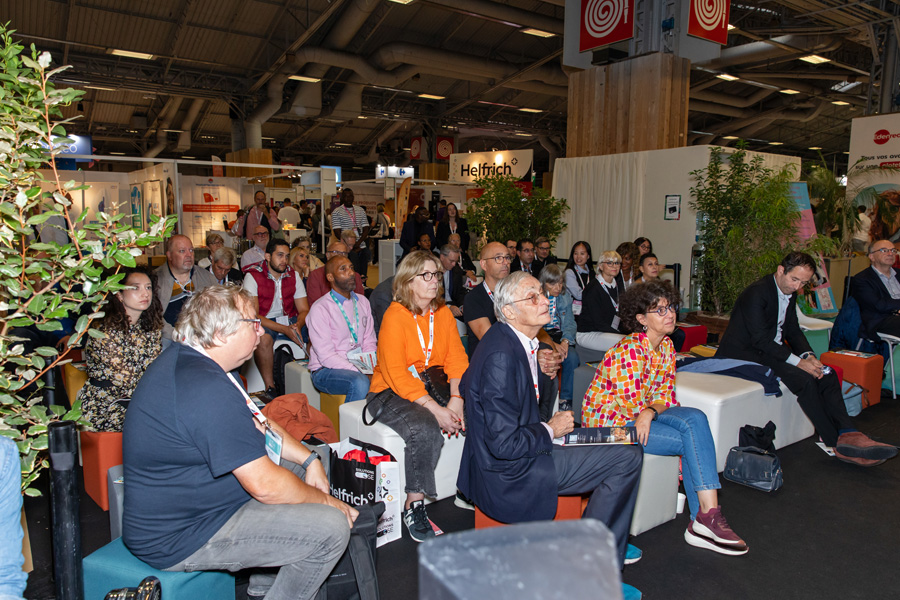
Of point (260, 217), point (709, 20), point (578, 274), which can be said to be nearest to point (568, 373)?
point (578, 274)

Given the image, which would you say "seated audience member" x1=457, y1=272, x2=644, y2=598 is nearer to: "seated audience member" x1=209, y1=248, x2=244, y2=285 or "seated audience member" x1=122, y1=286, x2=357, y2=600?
"seated audience member" x1=122, y1=286, x2=357, y2=600

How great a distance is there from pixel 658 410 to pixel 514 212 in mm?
5659

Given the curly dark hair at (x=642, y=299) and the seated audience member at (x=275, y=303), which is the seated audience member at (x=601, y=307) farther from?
the seated audience member at (x=275, y=303)

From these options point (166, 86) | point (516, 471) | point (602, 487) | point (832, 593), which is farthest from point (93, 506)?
point (166, 86)

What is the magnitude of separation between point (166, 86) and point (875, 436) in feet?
51.8

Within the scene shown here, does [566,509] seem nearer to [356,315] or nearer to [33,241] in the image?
[356,315]

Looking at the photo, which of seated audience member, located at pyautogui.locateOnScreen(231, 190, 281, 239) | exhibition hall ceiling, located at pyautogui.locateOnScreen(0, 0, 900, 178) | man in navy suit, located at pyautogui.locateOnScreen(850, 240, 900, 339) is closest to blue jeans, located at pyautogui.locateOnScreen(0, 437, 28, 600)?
man in navy suit, located at pyautogui.locateOnScreen(850, 240, 900, 339)

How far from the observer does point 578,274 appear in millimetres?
5695

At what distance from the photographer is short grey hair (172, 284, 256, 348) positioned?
74.4 inches

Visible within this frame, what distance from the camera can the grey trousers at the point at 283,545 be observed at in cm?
185

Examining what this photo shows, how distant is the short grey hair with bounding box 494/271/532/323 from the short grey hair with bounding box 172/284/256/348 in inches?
40.0

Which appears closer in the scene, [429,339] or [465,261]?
[429,339]

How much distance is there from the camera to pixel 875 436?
4254 millimetres

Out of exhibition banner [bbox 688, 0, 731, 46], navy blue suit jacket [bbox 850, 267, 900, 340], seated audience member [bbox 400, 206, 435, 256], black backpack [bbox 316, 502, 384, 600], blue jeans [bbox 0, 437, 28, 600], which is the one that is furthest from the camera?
seated audience member [bbox 400, 206, 435, 256]
